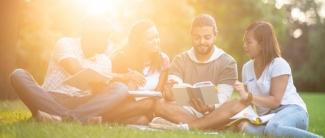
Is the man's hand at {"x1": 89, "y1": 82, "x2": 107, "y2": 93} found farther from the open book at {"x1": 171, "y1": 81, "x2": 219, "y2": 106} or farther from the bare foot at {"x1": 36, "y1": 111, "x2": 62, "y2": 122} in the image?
the open book at {"x1": 171, "y1": 81, "x2": 219, "y2": 106}

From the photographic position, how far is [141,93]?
6.78m

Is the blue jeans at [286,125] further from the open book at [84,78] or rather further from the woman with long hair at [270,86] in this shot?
the open book at [84,78]

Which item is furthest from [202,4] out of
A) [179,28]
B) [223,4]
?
[179,28]

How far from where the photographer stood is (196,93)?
644 cm

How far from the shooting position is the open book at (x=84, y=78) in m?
6.34

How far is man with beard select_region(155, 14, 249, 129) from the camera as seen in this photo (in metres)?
6.73

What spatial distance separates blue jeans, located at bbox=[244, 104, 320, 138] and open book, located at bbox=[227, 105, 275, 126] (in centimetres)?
6

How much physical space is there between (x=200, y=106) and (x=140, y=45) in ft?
3.18

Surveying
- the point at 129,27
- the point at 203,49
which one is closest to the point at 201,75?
the point at 203,49

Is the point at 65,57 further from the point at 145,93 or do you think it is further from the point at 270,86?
the point at 270,86

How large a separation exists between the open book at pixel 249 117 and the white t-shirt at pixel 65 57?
148cm

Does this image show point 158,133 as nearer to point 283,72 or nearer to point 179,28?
point 283,72

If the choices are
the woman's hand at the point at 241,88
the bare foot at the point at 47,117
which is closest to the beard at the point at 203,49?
the woman's hand at the point at 241,88

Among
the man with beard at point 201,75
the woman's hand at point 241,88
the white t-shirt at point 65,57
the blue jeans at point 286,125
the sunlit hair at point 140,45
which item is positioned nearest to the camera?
the blue jeans at point 286,125
